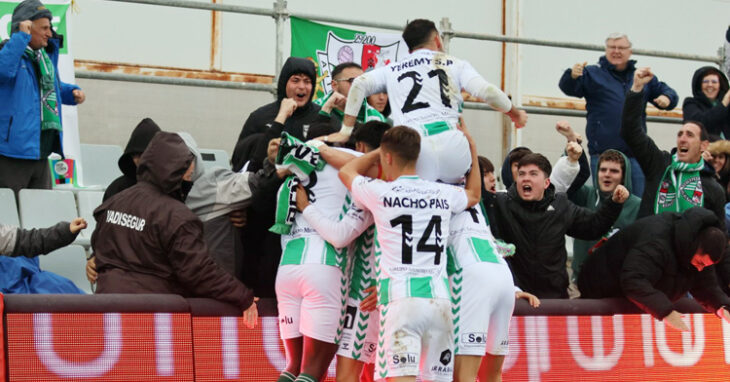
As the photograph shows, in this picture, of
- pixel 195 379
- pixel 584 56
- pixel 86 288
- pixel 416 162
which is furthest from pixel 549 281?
pixel 584 56

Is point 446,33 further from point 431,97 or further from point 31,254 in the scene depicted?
point 31,254

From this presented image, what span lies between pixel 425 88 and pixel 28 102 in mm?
3878

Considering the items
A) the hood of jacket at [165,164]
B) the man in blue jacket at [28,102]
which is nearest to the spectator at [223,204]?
the hood of jacket at [165,164]

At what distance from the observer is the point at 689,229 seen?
7.62 meters

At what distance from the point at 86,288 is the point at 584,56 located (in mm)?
8419

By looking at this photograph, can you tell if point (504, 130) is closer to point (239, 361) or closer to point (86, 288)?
point (86, 288)

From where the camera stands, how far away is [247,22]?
12773 millimetres

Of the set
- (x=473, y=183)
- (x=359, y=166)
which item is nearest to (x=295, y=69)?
(x=359, y=166)

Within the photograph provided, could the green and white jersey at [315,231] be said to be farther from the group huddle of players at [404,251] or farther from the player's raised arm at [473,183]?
the player's raised arm at [473,183]

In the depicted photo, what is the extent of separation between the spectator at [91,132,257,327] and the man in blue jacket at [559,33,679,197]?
5.28m

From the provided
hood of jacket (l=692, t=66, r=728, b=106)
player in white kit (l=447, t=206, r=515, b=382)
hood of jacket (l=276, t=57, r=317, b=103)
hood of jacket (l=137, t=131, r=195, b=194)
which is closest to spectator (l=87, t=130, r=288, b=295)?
hood of jacket (l=137, t=131, r=195, b=194)

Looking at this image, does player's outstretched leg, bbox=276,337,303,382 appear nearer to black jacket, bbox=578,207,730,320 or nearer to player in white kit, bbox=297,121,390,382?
player in white kit, bbox=297,121,390,382

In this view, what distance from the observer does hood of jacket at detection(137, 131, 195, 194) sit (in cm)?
657

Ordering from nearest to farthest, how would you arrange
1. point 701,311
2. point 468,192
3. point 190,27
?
1. point 468,192
2. point 701,311
3. point 190,27
